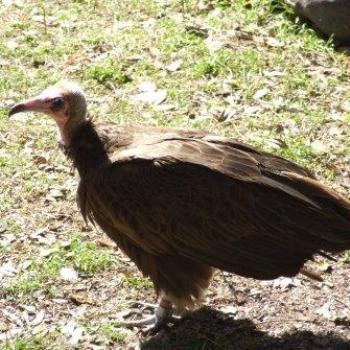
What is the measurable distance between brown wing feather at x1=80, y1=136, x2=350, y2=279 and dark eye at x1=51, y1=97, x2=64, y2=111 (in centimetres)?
66

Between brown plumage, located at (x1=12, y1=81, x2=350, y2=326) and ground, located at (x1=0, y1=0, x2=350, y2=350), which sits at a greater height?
brown plumage, located at (x1=12, y1=81, x2=350, y2=326)

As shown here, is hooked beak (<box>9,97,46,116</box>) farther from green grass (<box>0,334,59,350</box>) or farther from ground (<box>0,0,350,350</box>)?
green grass (<box>0,334,59,350</box>)

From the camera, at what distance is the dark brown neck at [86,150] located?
4.92m

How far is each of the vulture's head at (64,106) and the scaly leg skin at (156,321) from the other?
1.23 meters

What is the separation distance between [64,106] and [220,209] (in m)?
1.25

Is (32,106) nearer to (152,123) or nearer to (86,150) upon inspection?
(86,150)

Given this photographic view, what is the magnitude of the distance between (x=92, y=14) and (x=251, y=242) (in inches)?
168

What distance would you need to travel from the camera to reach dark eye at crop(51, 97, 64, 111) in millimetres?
5098

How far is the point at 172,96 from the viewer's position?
710cm

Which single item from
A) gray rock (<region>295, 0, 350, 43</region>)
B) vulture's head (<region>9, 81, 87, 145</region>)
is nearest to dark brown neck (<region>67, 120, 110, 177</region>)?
vulture's head (<region>9, 81, 87, 145</region>)

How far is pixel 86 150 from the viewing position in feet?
16.4

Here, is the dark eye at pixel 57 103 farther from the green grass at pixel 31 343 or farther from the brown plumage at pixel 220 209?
the green grass at pixel 31 343

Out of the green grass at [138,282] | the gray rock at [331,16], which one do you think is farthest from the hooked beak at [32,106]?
the gray rock at [331,16]

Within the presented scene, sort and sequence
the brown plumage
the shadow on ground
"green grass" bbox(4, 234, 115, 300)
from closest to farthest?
the brown plumage, the shadow on ground, "green grass" bbox(4, 234, 115, 300)
